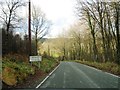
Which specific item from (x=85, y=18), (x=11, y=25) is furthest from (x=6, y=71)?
(x=85, y=18)

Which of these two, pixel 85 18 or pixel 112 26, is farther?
pixel 85 18

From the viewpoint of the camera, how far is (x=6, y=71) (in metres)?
18.3

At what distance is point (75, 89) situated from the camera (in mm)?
14578

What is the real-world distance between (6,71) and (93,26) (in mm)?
33754

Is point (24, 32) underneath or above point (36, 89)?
above

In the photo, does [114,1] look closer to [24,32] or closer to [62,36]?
[24,32]

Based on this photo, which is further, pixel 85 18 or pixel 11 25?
pixel 85 18

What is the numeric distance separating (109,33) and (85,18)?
8547 millimetres

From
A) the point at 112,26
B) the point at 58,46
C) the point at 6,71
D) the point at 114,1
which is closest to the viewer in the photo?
the point at 6,71

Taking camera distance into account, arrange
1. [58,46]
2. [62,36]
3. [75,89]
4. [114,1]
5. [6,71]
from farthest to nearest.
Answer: [58,46], [62,36], [114,1], [6,71], [75,89]

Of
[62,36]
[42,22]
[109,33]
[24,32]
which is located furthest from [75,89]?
[62,36]

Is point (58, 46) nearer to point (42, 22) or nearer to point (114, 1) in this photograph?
point (42, 22)

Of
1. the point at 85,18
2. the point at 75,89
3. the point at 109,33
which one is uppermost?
the point at 85,18

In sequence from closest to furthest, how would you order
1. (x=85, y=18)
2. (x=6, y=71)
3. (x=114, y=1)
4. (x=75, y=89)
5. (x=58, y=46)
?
(x=75, y=89) < (x=6, y=71) < (x=114, y=1) < (x=85, y=18) < (x=58, y=46)
